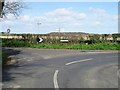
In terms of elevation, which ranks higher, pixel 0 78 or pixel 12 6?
pixel 12 6

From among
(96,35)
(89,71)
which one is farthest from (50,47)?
(89,71)

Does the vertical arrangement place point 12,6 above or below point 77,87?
above

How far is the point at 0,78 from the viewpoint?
54.6 ft

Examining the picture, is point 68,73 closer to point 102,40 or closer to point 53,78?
point 53,78

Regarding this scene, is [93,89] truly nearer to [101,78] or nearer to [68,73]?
[101,78]

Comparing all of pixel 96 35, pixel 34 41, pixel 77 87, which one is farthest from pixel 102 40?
pixel 77 87

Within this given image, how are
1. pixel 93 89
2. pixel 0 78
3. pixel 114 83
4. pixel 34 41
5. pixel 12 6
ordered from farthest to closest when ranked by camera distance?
pixel 34 41, pixel 12 6, pixel 0 78, pixel 114 83, pixel 93 89

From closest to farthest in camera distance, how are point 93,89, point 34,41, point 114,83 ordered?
point 93,89 < point 114,83 < point 34,41

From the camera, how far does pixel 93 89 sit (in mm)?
13695

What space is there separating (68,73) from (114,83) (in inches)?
182

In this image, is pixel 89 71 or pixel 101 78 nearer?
pixel 101 78

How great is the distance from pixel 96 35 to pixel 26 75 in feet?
108

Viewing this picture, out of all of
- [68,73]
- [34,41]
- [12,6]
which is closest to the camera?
[68,73]

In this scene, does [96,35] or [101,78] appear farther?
[96,35]
